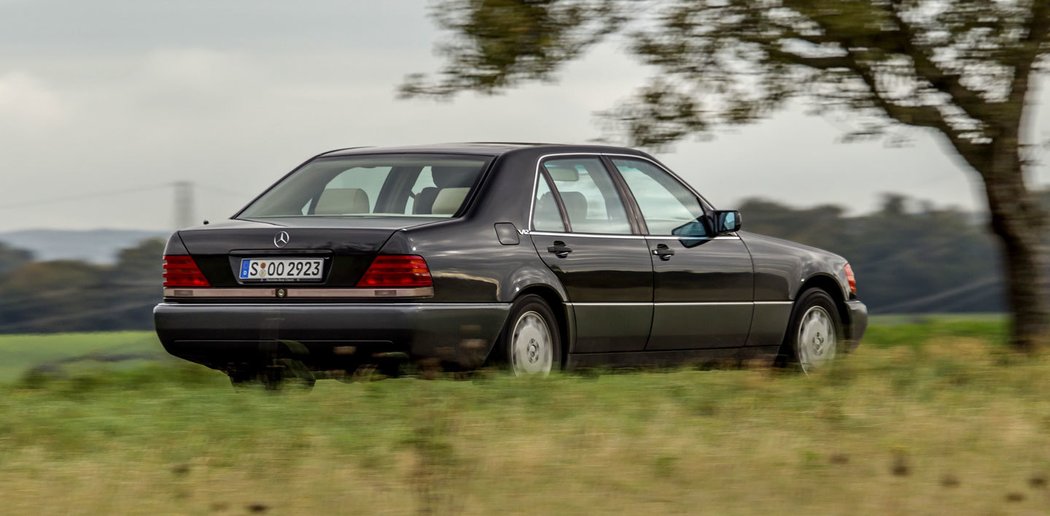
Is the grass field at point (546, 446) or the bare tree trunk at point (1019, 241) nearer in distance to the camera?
the grass field at point (546, 446)

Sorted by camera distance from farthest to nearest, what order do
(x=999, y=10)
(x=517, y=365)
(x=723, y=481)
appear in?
1. (x=999, y=10)
2. (x=517, y=365)
3. (x=723, y=481)

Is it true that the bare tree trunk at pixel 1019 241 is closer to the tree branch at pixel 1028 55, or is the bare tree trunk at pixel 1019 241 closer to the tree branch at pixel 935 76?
the tree branch at pixel 1028 55

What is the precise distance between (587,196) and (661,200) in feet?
2.39

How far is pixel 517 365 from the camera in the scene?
9438 mm

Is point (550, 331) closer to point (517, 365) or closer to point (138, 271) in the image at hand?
point (517, 365)

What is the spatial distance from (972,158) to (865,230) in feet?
28.9

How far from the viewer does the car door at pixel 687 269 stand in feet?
34.9

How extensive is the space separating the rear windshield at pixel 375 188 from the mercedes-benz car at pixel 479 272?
0.01 m

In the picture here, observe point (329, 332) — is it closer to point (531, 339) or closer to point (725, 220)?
point (531, 339)

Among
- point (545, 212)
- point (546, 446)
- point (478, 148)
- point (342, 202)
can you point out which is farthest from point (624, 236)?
point (546, 446)

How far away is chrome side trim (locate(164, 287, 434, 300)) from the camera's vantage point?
8.89m

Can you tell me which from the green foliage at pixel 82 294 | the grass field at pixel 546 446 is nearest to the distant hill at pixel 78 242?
the green foliage at pixel 82 294

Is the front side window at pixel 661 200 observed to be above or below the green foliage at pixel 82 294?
above

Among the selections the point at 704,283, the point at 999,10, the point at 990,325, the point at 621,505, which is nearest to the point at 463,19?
the point at 704,283
